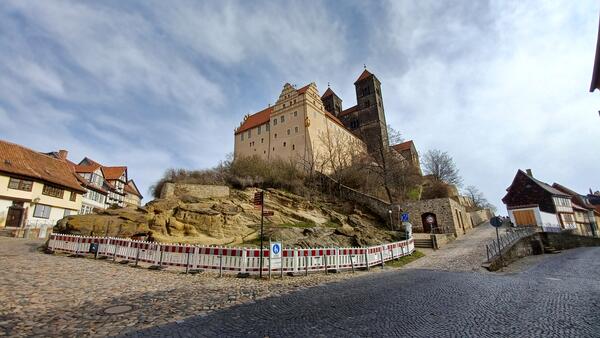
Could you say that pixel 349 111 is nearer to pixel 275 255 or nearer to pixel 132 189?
pixel 132 189

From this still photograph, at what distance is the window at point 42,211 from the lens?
Answer: 2741 cm

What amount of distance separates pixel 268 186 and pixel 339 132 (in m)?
24.5

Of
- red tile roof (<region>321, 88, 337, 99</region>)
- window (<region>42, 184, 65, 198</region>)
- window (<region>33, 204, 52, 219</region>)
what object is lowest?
window (<region>33, 204, 52, 219</region>)

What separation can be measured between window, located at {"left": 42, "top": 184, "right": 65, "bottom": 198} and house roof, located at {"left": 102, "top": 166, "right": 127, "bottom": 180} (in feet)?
78.0

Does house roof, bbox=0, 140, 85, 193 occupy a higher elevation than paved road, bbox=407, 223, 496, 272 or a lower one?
higher

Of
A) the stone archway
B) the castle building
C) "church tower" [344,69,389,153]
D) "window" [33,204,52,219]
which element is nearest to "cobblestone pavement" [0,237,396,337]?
the stone archway

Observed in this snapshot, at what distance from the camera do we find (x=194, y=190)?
27.2m

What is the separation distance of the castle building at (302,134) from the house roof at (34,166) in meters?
20.2

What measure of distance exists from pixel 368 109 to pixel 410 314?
59429 mm

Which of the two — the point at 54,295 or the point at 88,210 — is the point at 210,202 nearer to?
the point at 54,295

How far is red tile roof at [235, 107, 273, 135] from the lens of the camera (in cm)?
5147

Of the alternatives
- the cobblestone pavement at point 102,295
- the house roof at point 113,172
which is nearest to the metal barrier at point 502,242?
the cobblestone pavement at point 102,295

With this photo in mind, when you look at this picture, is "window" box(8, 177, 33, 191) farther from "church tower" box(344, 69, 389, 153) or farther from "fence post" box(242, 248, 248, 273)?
"church tower" box(344, 69, 389, 153)

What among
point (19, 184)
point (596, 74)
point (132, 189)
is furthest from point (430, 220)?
point (132, 189)
